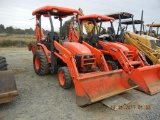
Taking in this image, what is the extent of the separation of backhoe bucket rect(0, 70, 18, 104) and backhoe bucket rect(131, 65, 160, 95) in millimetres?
3657

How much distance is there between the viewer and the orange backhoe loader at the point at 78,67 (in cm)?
456

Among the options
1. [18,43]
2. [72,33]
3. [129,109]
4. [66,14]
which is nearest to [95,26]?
[72,33]

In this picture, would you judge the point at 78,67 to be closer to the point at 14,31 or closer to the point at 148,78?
the point at 148,78

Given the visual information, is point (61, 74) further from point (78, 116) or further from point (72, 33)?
point (72, 33)

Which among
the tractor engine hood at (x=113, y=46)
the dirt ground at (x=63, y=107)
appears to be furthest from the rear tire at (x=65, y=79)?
the tractor engine hood at (x=113, y=46)

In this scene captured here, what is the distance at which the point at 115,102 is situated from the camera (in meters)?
4.77

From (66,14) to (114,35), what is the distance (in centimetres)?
292

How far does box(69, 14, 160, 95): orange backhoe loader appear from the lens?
5762mm

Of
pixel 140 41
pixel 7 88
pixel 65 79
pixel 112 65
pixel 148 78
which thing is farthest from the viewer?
pixel 140 41

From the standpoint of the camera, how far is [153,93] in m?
5.59

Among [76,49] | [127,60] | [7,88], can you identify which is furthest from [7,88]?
[127,60]

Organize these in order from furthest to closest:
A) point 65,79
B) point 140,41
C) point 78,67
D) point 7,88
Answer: point 140,41
point 78,67
point 65,79
point 7,88

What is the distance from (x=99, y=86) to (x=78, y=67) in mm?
1278

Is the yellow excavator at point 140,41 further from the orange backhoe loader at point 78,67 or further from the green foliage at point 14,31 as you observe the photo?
the green foliage at point 14,31
